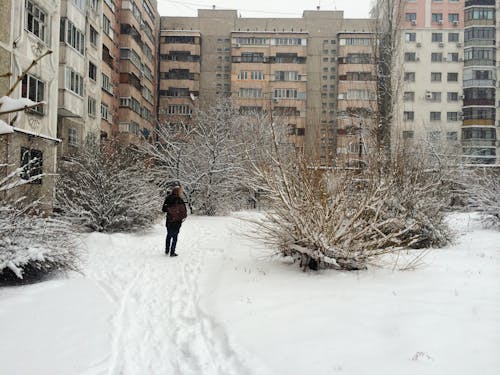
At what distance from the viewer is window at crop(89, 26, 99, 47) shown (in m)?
29.3

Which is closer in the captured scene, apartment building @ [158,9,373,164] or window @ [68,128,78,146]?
window @ [68,128,78,146]

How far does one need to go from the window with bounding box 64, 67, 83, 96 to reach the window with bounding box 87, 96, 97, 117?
4.91 metres

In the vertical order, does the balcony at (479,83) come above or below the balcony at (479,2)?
below

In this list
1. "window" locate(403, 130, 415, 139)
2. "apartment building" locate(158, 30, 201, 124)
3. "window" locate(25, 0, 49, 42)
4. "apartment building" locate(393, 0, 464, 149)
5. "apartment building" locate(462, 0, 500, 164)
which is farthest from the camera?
"apartment building" locate(158, 30, 201, 124)

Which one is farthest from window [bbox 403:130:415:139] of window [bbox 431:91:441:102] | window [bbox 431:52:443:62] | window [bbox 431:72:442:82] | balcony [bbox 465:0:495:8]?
balcony [bbox 465:0:495:8]

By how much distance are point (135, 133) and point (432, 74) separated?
36.2m

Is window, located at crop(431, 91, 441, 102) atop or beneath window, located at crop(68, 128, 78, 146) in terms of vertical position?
atop

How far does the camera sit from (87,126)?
30219 millimetres

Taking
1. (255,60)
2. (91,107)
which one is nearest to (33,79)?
(91,107)

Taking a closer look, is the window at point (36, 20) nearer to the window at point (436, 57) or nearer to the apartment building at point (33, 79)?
the apartment building at point (33, 79)

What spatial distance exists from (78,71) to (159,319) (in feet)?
72.1

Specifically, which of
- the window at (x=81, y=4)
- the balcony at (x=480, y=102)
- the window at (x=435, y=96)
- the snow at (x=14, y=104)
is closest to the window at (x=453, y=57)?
the window at (x=435, y=96)

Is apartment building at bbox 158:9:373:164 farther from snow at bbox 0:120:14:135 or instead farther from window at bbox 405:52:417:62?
snow at bbox 0:120:14:135

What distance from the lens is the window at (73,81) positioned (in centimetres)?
2308
